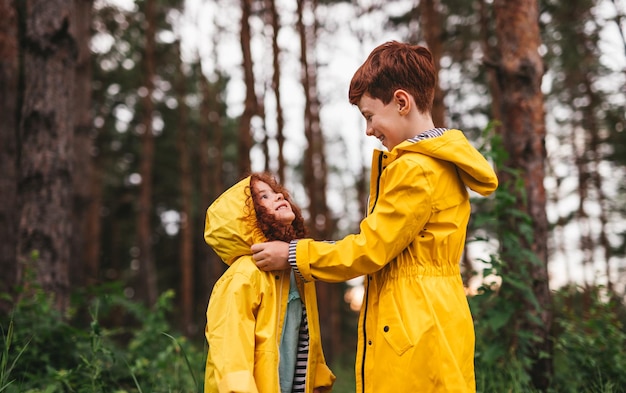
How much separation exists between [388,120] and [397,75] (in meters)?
0.19

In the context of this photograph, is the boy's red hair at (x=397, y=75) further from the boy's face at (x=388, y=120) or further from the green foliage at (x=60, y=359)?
the green foliage at (x=60, y=359)

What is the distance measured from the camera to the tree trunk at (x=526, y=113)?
151 inches

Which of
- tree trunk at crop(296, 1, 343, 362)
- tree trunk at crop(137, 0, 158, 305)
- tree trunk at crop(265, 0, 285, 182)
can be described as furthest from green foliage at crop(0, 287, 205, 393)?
tree trunk at crop(137, 0, 158, 305)

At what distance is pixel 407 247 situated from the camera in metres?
2.16

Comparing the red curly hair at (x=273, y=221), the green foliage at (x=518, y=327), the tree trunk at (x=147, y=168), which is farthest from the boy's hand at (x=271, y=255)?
the tree trunk at (x=147, y=168)

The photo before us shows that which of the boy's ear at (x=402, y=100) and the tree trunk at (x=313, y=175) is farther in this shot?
the tree trunk at (x=313, y=175)

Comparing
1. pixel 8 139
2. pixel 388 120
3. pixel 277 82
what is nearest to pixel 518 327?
pixel 388 120

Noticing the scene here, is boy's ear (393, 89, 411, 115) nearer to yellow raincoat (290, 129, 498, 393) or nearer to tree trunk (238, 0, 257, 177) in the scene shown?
yellow raincoat (290, 129, 498, 393)

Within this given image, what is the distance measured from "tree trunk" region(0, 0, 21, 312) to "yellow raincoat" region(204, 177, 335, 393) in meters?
4.10

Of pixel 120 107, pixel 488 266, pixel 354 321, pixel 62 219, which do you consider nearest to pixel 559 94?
pixel 354 321

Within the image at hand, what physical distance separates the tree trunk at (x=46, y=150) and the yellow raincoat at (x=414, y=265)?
299 cm

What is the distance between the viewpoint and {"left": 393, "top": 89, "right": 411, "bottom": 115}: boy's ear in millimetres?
2188

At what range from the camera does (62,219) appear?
4438 mm

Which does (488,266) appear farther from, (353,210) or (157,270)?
(353,210)
